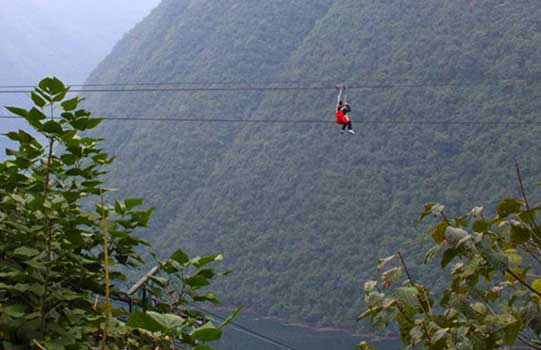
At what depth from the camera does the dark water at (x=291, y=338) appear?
30141 mm

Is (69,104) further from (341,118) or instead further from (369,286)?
(341,118)

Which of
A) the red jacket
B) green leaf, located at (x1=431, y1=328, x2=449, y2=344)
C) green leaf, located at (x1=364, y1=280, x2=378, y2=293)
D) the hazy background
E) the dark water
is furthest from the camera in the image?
the hazy background

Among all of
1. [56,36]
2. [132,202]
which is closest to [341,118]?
[132,202]

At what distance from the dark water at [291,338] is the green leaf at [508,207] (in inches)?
1097

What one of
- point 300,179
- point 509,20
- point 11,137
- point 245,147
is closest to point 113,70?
Result: point 245,147

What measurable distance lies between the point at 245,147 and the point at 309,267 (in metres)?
15.0

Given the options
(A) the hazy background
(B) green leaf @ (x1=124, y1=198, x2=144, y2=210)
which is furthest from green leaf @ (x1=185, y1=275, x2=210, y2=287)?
(A) the hazy background

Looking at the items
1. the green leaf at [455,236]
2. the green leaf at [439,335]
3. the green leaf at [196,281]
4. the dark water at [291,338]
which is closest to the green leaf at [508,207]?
the green leaf at [455,236]

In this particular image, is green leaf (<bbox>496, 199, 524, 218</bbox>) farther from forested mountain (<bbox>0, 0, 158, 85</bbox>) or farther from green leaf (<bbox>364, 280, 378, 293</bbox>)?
forested mountain (<bbox>0, 0, 158, 85</bbox>)

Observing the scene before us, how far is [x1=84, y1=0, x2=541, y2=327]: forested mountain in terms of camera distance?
40.2 m

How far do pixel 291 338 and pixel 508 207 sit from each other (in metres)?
30.6

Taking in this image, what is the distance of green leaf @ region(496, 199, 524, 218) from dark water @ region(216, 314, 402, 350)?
2787cm

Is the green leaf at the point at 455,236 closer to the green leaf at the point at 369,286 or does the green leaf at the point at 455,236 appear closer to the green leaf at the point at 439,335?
the green leaf at the point at 439,335

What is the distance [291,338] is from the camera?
3122 cm
